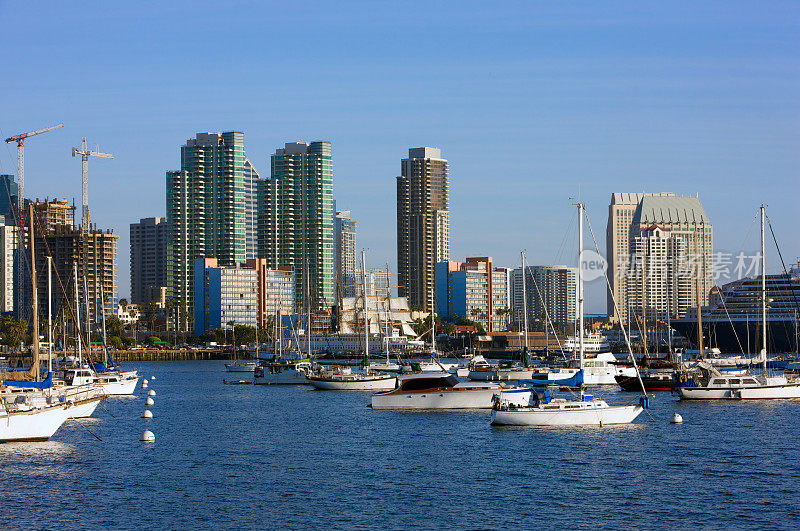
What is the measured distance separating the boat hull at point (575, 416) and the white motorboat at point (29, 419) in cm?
2796

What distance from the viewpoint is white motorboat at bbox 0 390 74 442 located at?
54031 millimetres

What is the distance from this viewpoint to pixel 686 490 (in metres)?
43.3

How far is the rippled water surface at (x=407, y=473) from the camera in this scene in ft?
126

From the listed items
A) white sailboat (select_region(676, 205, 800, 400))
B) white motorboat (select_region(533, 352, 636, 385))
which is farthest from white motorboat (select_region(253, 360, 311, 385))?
white sailboat (select_region(676, 205, 800, 400))

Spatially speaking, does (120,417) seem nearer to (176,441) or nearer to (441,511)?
(176,441)

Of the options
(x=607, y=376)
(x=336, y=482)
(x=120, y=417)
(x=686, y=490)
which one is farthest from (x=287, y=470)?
(x=607, y=376)

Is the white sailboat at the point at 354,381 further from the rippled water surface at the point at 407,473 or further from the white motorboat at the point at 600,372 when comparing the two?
the rippled water surface at the point at 407,473

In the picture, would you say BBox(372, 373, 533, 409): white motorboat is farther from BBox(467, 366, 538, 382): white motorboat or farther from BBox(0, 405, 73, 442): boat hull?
BBox(0, 405, 73, 442): boat hull

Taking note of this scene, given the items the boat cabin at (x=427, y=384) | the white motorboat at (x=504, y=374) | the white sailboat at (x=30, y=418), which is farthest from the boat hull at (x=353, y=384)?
the white sailboat at (x=30, y=418)

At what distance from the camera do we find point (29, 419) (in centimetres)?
5447

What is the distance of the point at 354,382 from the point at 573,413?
132 feet

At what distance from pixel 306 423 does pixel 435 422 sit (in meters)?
9.75

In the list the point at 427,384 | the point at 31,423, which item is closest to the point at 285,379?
the point at 427,384

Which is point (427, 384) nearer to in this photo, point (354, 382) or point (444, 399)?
point (444, 399)
